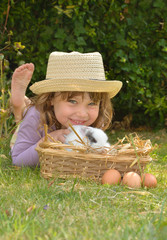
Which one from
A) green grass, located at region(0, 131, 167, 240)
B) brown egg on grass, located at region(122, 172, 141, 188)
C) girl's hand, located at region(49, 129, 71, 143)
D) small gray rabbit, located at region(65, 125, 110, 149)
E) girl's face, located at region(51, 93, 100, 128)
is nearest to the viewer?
green grass, located at region(0, 131, 167, 240)

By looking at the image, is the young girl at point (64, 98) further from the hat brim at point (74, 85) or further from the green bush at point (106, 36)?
the green bush at point (106, 36)

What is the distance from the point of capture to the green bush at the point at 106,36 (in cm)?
440

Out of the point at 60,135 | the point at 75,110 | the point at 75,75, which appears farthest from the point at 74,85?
the point at 60,135

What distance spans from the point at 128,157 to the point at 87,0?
238 centimetres

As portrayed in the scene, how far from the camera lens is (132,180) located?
2398mm

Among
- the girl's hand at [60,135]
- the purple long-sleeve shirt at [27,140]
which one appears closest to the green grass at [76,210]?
the purple long-sleeve shirt at [27,140]

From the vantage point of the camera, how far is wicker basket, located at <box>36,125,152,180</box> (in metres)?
2.46

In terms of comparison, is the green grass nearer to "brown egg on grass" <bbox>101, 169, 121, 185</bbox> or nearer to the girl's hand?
"brown egg on grass" <bbox>101, 169, 121, 185</bbox>

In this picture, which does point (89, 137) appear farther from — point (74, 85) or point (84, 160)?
point (74, 85)

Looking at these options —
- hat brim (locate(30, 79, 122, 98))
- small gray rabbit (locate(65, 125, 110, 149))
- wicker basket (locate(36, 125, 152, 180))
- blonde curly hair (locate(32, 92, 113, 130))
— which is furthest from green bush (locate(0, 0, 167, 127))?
wicker basket (locate(36, 125, 152, 180))

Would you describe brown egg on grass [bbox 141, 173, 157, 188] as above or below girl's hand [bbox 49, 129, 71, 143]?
below

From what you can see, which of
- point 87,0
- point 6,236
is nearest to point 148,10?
point 87,0

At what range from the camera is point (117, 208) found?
1.92 meters

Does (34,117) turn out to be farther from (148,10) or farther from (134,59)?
(148,10)
